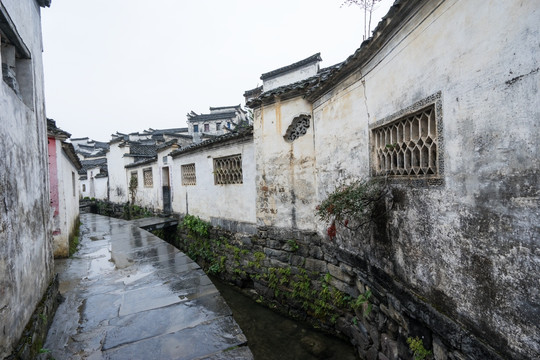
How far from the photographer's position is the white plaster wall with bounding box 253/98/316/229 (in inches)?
230

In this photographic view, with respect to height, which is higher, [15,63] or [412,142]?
[15,63]

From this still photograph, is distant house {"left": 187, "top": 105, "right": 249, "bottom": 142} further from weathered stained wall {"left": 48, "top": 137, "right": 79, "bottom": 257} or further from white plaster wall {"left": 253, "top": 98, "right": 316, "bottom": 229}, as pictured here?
white plaster wall {"left": 253, "top": 98, "right": 316, "bottom": 229}

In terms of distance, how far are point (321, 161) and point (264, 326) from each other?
3892 millimetres

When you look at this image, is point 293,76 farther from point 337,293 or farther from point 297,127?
point 337,293

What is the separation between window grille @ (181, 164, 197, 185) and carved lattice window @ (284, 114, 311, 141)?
553 cm

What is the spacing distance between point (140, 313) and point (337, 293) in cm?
333

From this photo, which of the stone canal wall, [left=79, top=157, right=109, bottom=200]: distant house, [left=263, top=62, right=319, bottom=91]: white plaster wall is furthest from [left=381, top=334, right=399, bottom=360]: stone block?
[left=79, top=157, right=109, bottom=200]: distant house

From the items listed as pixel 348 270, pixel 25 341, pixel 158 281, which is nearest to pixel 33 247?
pixel 25 341

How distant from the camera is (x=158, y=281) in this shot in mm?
5043

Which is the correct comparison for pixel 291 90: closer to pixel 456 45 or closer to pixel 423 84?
pixel 423 84

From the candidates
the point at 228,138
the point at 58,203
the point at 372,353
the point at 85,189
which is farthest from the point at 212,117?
the point at 372,353

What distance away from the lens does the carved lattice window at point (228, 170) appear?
318 inches

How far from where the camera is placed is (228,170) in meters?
8.55

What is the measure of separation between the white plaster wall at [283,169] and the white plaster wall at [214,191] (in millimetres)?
814
